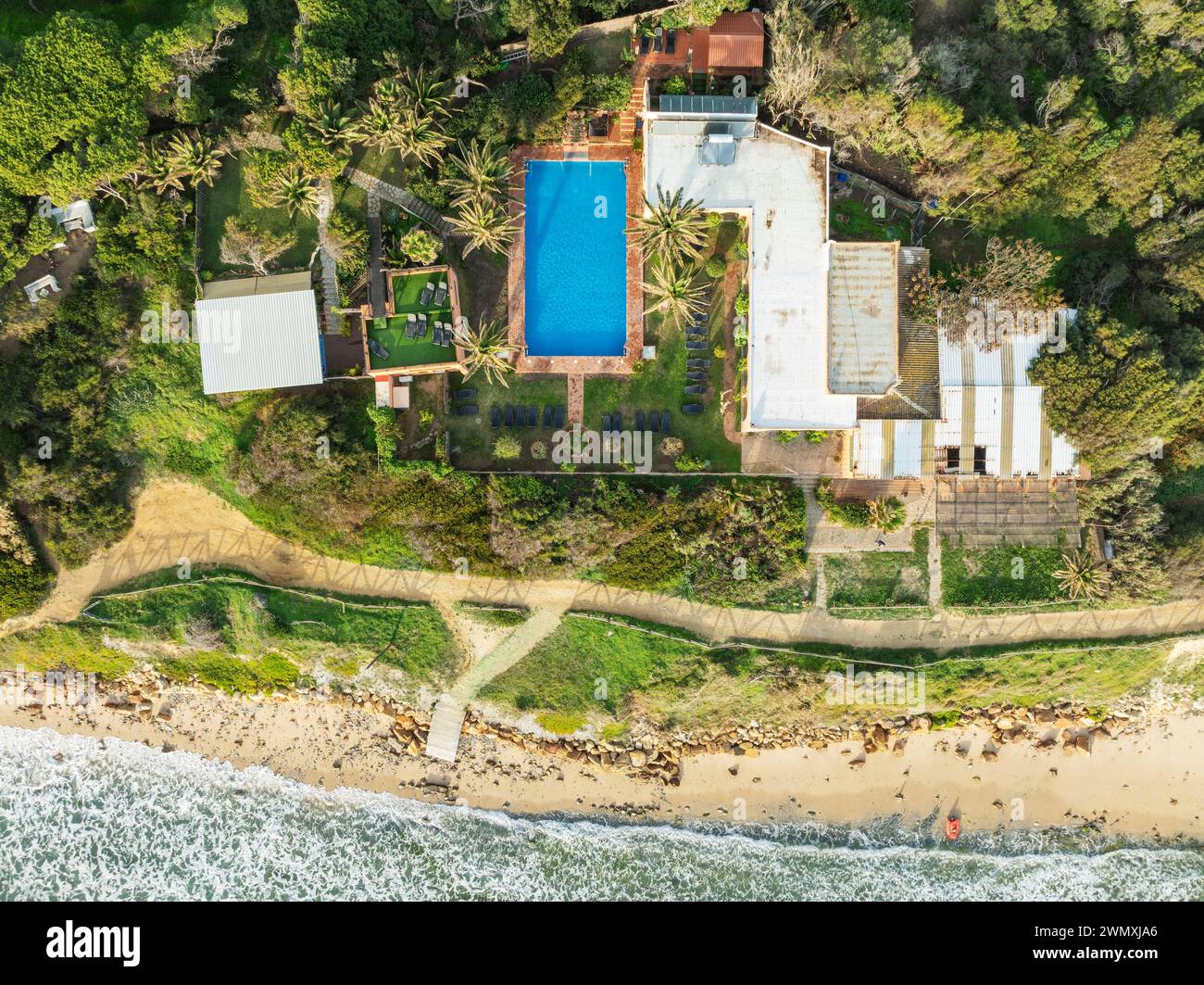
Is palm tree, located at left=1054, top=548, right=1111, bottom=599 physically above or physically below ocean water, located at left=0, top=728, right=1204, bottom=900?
above

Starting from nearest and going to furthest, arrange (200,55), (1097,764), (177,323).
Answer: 1. (200,55)
2. (177,323)
3. (1097,764)

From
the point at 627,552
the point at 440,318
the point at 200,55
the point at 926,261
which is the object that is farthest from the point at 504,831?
the point at 200,55

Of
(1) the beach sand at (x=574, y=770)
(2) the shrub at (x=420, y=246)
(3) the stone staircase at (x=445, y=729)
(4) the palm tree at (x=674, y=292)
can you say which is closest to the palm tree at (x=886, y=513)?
(1) the beach sand at (x=574, y=770)

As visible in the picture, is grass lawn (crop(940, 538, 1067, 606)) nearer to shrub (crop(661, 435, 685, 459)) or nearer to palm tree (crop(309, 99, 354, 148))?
shrub (crop(661, 435, 685, 459))

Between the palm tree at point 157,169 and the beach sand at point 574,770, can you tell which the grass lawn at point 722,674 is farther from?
the palm tree at point 157,169

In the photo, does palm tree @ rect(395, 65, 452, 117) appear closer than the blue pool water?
Yes

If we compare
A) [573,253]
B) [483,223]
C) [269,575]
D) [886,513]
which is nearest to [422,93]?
[483,223]

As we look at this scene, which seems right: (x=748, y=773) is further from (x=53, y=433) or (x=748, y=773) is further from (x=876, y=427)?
(x=53, y=433)

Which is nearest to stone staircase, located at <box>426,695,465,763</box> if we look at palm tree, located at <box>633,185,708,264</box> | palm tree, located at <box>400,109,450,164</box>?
palm tree, located at <box>633,185,708,264</box>
